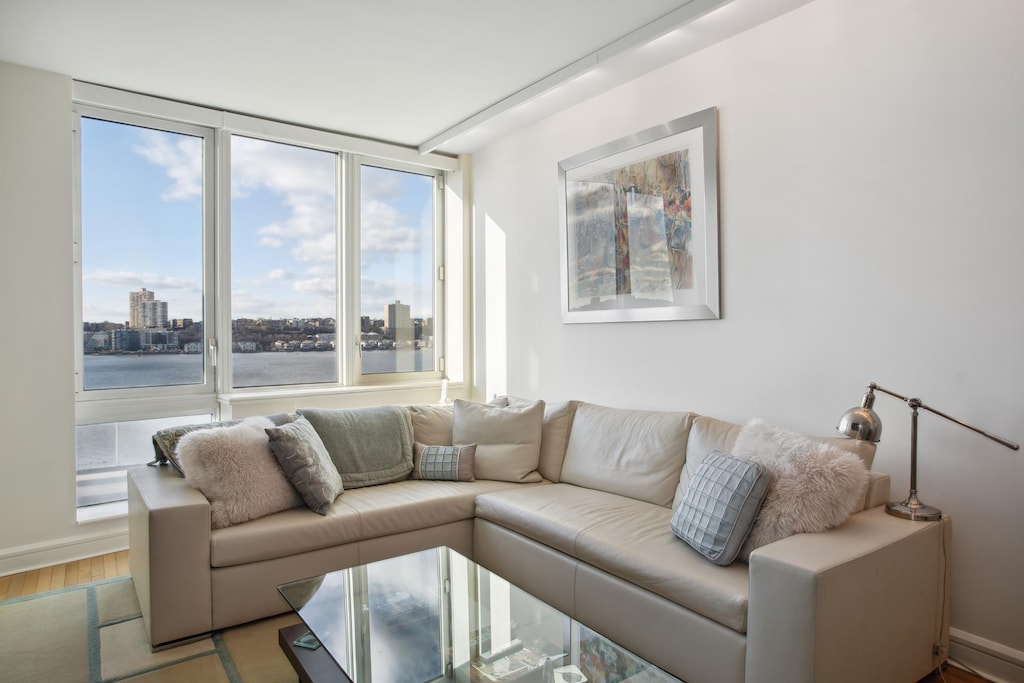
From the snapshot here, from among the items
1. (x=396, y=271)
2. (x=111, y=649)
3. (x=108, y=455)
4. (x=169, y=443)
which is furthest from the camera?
(x=396, y=271)

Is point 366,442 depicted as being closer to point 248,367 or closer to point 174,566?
point 174,566

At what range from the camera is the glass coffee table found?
168 cm

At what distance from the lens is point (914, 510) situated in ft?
6.93

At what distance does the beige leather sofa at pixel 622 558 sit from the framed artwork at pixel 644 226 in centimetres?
64

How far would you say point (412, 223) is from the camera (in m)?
4.94

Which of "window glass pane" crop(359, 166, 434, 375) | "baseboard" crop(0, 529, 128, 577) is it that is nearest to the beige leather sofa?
"baseboard" crop(0, 529, 128, 577)

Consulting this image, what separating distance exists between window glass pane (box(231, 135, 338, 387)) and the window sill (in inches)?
38.8

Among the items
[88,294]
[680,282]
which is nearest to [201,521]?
[88,294]

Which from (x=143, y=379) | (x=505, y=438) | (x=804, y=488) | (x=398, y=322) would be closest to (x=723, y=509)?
(x=804, y=488)

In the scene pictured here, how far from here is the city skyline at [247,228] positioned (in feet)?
12.2

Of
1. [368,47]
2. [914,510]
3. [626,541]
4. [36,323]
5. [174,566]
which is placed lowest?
[174,566]

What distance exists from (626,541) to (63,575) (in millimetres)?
2919

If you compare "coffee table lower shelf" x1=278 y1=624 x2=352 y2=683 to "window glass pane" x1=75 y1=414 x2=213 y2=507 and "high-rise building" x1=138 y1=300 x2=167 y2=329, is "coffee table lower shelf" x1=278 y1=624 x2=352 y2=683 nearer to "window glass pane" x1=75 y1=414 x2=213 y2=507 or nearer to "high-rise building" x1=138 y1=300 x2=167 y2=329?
"window glass pane" x1=75 y1=414 x2=213 y2=507

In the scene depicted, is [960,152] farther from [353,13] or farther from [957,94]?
[353,13]
